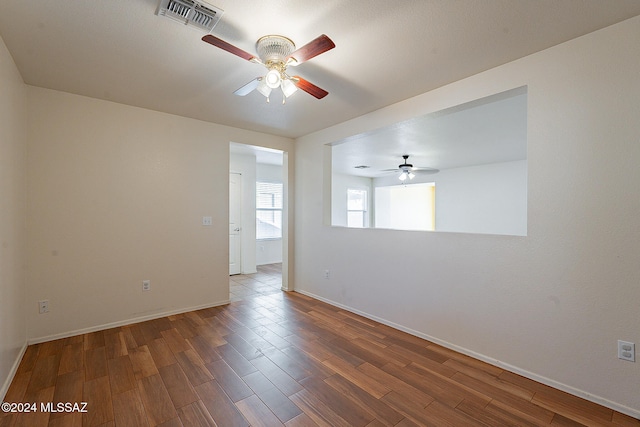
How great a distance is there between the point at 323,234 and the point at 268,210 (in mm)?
3152

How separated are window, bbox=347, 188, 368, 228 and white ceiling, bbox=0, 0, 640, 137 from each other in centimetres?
601

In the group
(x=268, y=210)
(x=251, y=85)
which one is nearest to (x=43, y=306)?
(x=251, y=85)

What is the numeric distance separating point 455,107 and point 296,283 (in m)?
3.33

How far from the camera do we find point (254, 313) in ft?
11.5

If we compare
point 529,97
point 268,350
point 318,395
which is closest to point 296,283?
point 268,350

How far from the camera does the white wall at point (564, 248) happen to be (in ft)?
5.82

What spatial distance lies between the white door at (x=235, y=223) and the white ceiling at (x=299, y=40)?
9.82 feet

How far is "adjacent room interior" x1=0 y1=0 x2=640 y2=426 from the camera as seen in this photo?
1.75m

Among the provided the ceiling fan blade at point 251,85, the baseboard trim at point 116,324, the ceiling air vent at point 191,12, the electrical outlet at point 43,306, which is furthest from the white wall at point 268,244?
the ceiling air vent at point 191,12

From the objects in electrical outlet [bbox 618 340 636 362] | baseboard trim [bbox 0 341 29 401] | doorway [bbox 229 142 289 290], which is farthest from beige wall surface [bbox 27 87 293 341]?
electrical outlet [bbox 618 340 636 362]

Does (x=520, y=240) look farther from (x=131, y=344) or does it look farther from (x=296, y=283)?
(x=131, y=344)

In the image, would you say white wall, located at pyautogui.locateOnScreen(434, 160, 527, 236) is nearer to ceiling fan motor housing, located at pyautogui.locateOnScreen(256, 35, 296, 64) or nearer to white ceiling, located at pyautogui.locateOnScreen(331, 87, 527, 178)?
white ceiling, located at pyautogui.locateOnScreen(331, 87, 527, 178)

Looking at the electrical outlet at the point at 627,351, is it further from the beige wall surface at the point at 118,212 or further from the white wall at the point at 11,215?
the white wall at the point at 11,215

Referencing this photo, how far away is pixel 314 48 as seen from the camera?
64.9 inches
